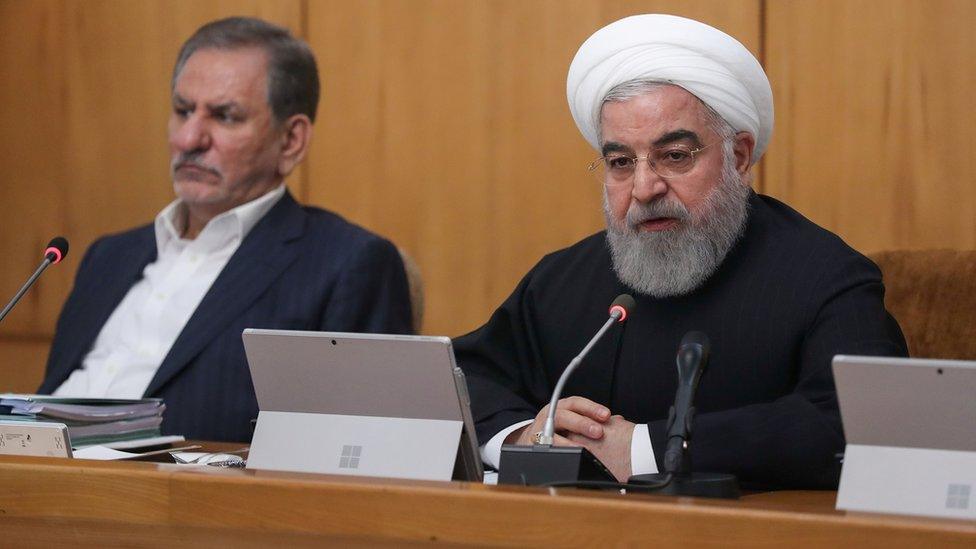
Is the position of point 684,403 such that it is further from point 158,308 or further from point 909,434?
point 158,308

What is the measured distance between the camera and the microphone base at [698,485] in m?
1.72

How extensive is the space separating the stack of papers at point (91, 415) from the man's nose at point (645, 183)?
1025 mm

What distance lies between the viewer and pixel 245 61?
3549 mm

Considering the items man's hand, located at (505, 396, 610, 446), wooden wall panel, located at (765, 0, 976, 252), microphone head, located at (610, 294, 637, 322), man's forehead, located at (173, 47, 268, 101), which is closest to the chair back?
wooden wall panel, located at (765, 0, 976, 252)

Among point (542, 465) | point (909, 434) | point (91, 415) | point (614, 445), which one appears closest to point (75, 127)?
point (91, 415)

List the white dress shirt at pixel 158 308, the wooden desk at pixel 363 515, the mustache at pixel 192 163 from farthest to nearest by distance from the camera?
the mustache at pixel 192 163 → the white dress shirt at pixel 158 308 → the wooden desk at pixel 363 515

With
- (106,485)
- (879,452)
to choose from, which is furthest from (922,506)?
(106,485)

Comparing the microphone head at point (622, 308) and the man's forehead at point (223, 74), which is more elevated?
the man's forehead at point (223, 74)

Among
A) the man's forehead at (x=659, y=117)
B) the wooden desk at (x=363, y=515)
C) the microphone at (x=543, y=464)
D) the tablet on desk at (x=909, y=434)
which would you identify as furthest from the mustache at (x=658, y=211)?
the wooden desk at (x=363, y=515)

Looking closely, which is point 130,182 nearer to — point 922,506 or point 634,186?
point 634,186

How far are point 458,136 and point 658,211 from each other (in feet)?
5.68

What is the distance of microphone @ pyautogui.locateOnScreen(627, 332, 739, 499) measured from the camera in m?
1.72

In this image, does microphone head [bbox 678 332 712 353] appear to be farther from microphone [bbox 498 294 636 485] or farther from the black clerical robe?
the black clerical robe

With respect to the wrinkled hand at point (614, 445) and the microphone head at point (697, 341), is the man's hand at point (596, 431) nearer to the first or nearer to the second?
Result: the wrinkled hand at point (614, 445)
